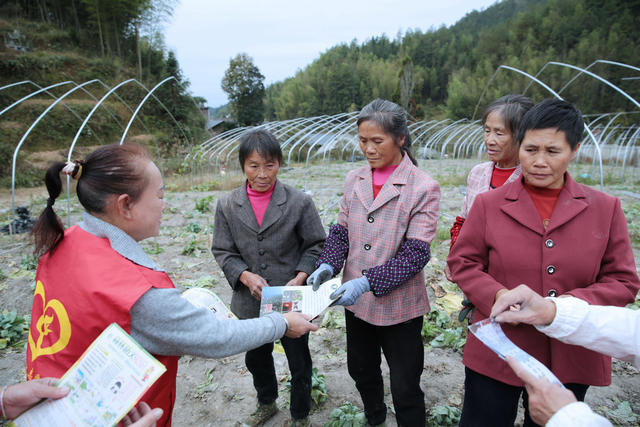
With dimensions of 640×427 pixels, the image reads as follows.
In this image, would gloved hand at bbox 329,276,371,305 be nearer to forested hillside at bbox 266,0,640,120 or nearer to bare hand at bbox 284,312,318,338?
bare hand at bbox 284,312,318,338

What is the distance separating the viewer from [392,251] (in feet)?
5.90

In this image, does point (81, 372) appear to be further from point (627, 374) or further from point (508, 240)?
point (627, 374)

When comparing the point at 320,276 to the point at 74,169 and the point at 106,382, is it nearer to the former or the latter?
the point at 106,382

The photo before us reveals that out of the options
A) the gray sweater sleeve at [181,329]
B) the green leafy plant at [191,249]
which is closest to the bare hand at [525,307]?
the gray sweater sleeve at [181,329]

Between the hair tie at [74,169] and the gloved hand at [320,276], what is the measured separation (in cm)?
106

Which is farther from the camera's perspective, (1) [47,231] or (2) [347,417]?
(2) [347,417]

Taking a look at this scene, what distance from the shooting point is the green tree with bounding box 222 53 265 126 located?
36000 millimetres

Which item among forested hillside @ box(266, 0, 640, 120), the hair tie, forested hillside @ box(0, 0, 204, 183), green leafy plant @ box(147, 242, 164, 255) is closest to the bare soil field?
green leafy plant @ box(147, 242, 164, 255)

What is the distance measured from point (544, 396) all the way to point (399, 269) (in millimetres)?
746

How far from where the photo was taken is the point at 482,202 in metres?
1.48

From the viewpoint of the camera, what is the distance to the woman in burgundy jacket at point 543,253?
129 cm

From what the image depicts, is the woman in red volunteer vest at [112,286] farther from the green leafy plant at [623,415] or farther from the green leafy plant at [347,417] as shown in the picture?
the green leafy plant at [623,415]

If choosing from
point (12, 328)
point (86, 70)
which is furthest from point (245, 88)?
point (12, 328)

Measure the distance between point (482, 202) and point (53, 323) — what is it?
1.57m
